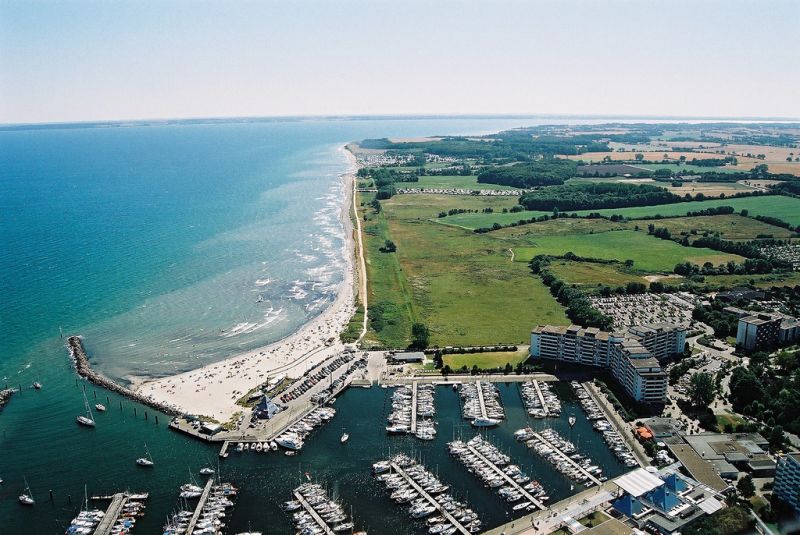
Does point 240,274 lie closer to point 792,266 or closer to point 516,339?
point 516,339

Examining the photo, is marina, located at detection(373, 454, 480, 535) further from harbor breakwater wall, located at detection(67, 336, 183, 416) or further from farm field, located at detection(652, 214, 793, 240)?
farm field, located at detection(652, 214, 793, 240)

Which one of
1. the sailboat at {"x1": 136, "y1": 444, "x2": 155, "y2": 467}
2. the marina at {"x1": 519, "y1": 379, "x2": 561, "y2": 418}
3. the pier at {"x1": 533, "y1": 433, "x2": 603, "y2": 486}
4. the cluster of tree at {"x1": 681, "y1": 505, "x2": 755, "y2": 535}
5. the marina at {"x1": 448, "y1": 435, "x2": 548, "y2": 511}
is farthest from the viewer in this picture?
the marina at {"x1": 519, "y1": 379, "x2": 561, "y2": 418}

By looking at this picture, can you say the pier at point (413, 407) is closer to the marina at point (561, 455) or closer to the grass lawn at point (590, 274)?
the marina at point (561, 455)

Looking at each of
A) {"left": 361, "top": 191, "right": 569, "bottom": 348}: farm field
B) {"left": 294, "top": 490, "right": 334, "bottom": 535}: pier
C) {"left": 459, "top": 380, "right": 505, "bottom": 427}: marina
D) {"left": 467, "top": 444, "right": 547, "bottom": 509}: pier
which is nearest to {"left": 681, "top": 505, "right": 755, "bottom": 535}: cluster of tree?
{"left": 467, "top": 444, "right": 547, "bottom": 509}: pier

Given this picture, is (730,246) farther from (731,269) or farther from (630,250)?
(630,250)

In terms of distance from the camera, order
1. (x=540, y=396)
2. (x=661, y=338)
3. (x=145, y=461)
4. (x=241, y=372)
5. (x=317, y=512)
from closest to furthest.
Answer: (x=317, y=512) < (x=145, y=461) < (x=540, y=396) < (x=241, y=372) < (x=661, y=338)

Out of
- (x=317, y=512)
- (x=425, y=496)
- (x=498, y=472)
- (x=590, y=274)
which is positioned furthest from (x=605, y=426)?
(x=590, y=274)
